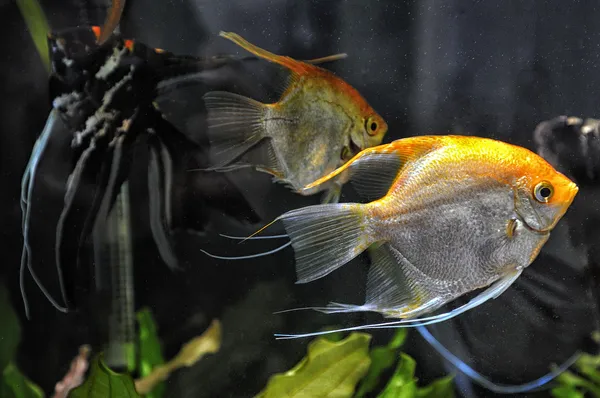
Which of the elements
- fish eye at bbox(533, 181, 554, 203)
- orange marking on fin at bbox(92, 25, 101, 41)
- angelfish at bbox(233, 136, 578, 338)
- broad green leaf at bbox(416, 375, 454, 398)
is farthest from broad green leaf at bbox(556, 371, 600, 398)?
orange marking on fin at bbox(92, 25, 101, 41)

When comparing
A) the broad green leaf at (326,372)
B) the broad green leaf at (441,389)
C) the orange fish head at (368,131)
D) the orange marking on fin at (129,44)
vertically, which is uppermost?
the orange marking on fin at (129,44)

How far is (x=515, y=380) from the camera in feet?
3.76

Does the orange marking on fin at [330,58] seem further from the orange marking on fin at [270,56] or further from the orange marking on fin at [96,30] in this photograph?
the orange marking on fin at [96,30]

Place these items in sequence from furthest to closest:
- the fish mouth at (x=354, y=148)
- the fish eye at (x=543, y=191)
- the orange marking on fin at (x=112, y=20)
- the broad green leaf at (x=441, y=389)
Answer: the orange marking on fin at (x=112, y=20) → the broad green leaf at (x=441, y=389) → the fish mouth at (x=354, y=148) → the fish eye at (x=543, y=191)

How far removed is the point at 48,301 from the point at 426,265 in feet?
3.70

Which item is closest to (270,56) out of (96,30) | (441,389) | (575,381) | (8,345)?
(96,30)

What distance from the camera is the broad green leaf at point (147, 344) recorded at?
1.39 metres

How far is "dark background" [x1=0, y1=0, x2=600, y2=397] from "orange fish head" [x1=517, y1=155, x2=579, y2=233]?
312mm

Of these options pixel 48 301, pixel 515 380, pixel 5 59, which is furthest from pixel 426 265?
pixel 5 59

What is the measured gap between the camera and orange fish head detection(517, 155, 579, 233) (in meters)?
0.77

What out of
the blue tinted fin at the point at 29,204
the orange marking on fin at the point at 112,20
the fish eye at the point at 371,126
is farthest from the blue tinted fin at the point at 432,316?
the orange marking on fin at the point at 112,20

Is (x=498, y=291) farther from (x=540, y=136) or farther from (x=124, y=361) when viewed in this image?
(x=124, y=361)

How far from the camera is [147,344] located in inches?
55.0

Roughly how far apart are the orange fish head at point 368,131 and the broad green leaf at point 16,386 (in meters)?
1.15
